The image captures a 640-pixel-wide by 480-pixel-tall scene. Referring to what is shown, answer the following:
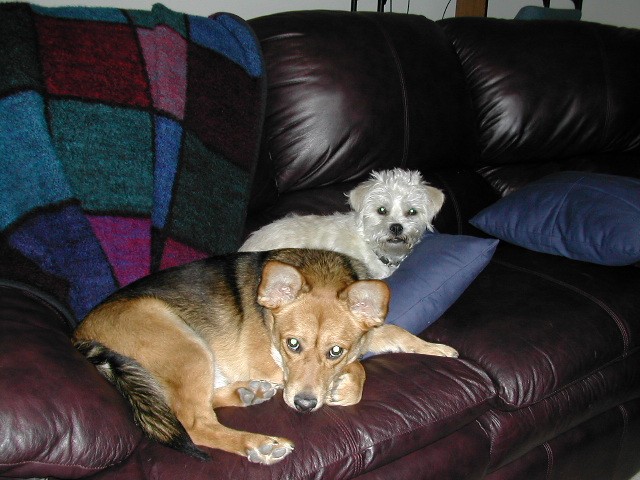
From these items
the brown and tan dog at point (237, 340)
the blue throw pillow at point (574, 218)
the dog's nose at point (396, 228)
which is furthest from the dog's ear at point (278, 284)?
the blue throw pillow at point (574, 218)

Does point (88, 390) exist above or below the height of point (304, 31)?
below

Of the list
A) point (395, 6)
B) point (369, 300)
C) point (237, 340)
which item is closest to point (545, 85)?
point (395, 6)

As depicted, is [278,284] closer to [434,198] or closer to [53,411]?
[53,411]

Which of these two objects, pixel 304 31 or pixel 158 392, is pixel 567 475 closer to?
pixel 158 392

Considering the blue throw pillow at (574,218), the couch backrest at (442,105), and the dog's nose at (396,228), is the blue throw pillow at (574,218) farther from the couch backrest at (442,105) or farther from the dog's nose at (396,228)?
the dog's nose at (396,228)

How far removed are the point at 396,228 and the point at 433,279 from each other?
25.2 inches

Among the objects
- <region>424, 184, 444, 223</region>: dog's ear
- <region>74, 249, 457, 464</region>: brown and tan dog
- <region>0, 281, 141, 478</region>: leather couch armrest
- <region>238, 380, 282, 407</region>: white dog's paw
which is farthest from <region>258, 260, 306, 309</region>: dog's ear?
<region>424, 184, 444, 223</region>: dog's ear

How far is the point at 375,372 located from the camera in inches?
82.2

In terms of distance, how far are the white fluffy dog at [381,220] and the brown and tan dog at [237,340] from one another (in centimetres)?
60

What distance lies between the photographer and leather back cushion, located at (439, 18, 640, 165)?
11.6ft

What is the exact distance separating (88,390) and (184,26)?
1719 millimetres

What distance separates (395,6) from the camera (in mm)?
4570

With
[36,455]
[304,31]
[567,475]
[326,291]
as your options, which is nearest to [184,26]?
[304,31]

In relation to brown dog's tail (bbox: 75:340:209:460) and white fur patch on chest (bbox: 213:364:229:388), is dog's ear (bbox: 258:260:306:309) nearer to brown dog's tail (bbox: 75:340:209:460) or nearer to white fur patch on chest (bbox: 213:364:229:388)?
white fur patch on chest (bbox: 213:364:229:388)
